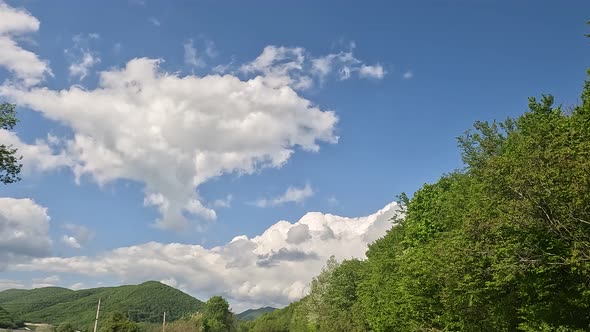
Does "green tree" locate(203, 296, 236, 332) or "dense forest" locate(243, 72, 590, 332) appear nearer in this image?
"dense forest" locate(243, 72, 590, 332)

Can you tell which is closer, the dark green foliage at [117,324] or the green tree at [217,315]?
the dark green foliage at [117,324]

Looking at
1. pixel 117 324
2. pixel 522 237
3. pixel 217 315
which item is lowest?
pixel 522 237

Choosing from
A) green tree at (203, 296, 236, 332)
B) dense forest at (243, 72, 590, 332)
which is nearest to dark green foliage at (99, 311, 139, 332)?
dense forest at (243, 72, 590, 332)

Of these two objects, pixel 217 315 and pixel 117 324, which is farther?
pixel 217 315

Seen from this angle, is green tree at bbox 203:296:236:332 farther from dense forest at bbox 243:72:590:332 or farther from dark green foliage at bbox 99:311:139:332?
dense forest at bbox 243:72:590:332

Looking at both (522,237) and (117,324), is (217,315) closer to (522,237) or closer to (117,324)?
(117,324)

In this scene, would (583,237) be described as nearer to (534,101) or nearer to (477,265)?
(477,265)

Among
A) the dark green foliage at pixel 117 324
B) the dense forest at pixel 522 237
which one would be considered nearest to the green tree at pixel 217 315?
the dark green foliage at pixel 117 324

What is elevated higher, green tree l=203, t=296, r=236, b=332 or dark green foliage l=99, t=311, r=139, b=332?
green tree l=203, t=296, r=236, b=332

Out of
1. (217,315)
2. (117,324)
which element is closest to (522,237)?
(117,324)

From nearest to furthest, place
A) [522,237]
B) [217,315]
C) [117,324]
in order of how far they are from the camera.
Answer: [522,237] < [117,324] < [217,315]

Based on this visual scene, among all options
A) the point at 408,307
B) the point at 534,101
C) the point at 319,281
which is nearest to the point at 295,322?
the point at 319,281

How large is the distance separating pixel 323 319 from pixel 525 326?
68.0m

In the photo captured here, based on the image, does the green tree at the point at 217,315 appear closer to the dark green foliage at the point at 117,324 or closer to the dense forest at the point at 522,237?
the dark green foliage at the point at 117,324
